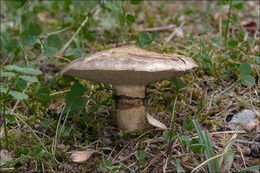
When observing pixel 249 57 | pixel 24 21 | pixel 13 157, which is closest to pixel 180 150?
pixel 13 157

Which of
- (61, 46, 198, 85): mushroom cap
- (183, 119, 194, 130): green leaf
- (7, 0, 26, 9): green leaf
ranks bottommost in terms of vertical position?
(183, 119, 194, 130): green leaf

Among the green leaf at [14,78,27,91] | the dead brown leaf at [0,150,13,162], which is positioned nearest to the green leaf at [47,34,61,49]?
the green leaf at [14,78,27,91]

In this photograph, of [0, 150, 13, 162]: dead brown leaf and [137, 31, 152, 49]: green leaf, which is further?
[137, 31, 152, 49]: green leaf

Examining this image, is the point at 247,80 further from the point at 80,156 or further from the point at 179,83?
the point at 80,156

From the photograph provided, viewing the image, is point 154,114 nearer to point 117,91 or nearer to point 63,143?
point 117,91

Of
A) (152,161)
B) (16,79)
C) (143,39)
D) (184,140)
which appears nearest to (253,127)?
(184,140)

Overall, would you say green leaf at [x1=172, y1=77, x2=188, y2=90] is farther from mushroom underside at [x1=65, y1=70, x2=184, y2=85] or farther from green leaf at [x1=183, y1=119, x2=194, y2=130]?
green leaf at [x1=183, y1=119, x2=194, y2=130]

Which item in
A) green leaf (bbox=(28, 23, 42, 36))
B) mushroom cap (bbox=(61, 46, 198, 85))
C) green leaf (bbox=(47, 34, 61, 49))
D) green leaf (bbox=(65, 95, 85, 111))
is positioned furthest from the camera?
green leaf (bbox=(47, 34, 61, 49))

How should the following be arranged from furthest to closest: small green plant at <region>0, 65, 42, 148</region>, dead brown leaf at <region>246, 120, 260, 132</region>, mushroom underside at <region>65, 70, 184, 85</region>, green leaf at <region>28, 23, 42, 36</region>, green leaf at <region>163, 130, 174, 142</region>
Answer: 1. green leaf at <region>28, 23, 42, 36</region>
2. dead brown leaf at <region>246, 120, 260, 132</region>
3. green leaf at <region>163, 130, 174, 142</region>
4. mushroom underside at <region>65, 70, 184, 85</region>
5. small green plant at <region>0, 65, 42, 148</region>
